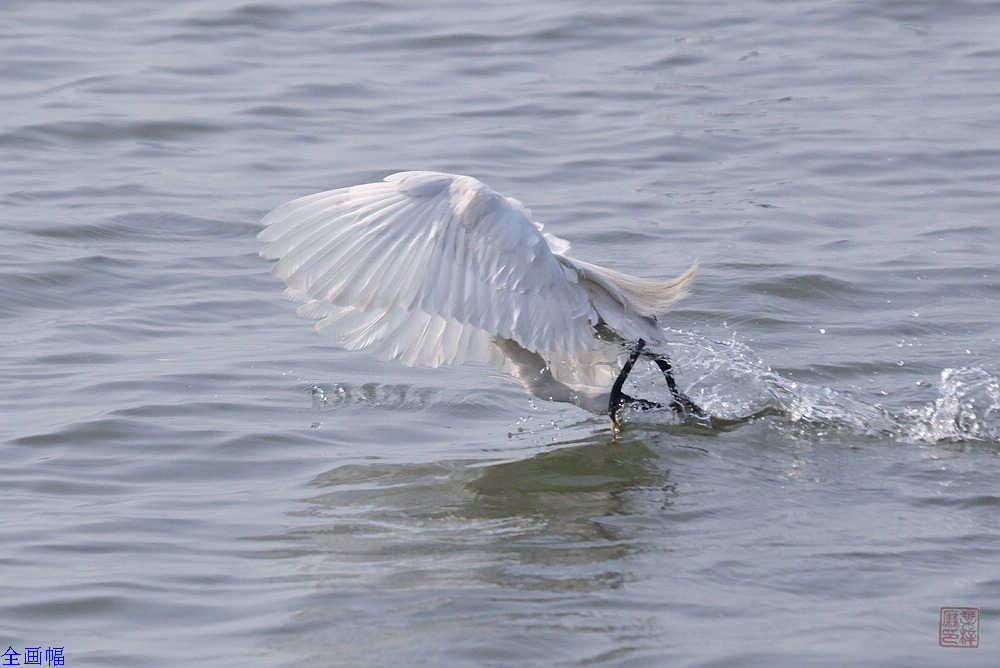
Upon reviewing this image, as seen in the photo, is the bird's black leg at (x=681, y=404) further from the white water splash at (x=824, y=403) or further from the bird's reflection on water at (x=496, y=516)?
the bird's reflection on water at (x=496, y=516)

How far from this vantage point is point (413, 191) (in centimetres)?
481

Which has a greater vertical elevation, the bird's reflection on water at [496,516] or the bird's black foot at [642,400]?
the bird's black foot at [642,400]

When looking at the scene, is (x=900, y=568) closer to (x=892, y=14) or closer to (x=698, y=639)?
(x=698, y=639)

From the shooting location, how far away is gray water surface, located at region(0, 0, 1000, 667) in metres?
3.82

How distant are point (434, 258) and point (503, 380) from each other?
152 cm

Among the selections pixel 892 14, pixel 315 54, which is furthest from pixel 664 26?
pixel 315 54

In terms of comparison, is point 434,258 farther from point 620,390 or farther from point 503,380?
point 503,380

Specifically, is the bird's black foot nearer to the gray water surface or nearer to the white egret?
the gray water surface

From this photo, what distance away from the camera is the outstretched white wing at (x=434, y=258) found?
4660 millimetres

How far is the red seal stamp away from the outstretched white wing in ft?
5.37

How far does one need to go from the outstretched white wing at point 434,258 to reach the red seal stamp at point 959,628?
1.64 m

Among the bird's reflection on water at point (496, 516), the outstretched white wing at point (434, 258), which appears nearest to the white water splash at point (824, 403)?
the bird's reflection on water at point (496, 516)

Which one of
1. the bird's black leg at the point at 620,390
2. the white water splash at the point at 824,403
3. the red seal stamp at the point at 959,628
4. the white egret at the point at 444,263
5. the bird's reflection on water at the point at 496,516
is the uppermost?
the white egret at the point at 444,263

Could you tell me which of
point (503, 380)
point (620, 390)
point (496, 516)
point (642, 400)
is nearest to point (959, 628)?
point (496, 516)
